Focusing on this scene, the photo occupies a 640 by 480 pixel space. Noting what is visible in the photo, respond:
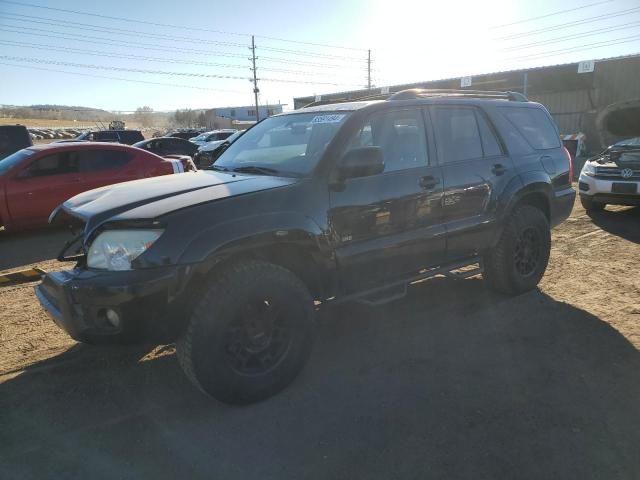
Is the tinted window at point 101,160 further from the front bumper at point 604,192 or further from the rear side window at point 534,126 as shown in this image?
the front bumper at point 604,192

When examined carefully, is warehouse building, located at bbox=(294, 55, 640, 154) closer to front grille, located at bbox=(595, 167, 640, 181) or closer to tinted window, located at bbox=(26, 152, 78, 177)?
front grille, located at bbox=(595, 167, 640, 181)

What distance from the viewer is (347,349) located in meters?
3.71

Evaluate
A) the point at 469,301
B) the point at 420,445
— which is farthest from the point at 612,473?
the point at 469,301

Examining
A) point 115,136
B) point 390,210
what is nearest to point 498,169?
point 390,210

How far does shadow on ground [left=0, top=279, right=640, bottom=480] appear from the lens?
95.3 inches

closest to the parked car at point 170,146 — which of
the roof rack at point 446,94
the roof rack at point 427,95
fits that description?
the roof rack at point 427,95

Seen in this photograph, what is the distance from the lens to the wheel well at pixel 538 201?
4637 millimetres

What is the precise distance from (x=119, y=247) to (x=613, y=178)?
8321 mm

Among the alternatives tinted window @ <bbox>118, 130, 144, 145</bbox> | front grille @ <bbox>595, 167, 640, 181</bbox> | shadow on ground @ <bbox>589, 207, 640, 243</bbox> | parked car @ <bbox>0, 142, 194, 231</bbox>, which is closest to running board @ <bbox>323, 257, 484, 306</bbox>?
shadow on ground @ <bbox>589, 207, 640, 243</bbox>

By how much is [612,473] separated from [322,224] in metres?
2.05

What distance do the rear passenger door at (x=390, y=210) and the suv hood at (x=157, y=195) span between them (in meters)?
0.51

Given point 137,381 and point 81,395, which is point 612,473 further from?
point 81,395

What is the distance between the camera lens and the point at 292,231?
2.93 meters

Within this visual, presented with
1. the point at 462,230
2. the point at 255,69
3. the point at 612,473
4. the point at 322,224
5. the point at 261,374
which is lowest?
the point at 612,473
